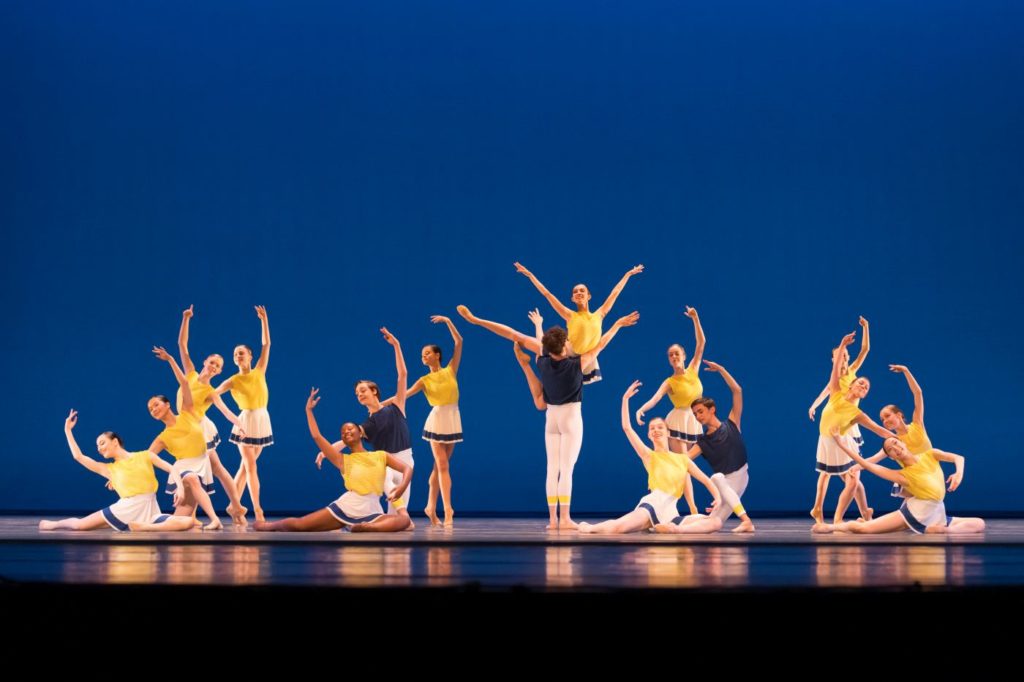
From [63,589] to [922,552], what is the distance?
3.98m

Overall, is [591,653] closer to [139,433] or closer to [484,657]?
[484,657]

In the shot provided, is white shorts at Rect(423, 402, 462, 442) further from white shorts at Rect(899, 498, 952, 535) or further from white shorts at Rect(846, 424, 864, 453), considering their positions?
white shorts at Rect(899, 498, 952, 535)

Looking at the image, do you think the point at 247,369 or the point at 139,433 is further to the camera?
the point at 139,433

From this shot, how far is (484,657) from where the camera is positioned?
3061mm

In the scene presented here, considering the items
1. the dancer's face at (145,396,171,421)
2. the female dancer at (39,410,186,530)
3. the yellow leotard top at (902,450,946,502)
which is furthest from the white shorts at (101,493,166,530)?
the yellow leotard top at (902,450,946,502)

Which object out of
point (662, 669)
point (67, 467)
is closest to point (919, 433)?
point (662, 669)

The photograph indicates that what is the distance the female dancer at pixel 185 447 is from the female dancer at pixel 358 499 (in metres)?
0.66

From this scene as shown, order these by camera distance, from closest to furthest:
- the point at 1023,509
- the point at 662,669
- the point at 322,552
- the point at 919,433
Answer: the point at 662,669
the point at 322,552
the point at 919,433
the point at 1023,509

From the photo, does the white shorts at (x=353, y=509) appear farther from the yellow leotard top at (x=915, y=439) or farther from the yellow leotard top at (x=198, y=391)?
the yellow leotard top at (x=915, y=439)

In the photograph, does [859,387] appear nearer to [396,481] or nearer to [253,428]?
[396,481]

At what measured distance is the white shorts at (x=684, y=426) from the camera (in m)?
8.63

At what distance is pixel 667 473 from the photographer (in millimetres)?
7434

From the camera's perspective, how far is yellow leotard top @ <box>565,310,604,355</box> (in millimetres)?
8188

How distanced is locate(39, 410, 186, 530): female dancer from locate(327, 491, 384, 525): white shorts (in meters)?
0.97
